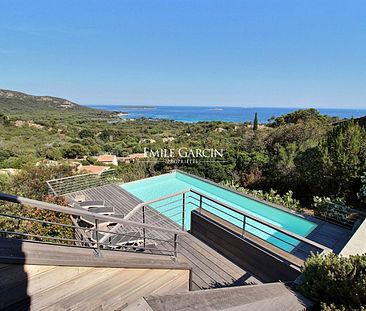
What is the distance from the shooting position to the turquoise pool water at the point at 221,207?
19.7 ft

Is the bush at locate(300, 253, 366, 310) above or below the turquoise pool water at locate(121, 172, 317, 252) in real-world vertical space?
above

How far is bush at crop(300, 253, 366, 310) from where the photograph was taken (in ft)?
4.82

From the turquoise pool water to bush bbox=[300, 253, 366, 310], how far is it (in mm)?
2505

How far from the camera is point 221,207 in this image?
7707mm

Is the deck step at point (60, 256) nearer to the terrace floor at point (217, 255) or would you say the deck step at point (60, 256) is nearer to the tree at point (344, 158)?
the terrace floor at point (217, 255)

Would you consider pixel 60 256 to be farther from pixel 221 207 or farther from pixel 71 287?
pixel 221 207

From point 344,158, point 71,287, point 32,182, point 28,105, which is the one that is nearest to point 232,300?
point 71,287

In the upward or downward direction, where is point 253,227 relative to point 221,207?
upward

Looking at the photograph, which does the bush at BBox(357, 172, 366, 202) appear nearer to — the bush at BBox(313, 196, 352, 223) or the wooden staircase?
the bush at BBox(313, 196, 352, 223)

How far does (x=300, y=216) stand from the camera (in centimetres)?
597

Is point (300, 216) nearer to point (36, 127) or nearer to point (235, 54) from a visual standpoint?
point (235, 54)

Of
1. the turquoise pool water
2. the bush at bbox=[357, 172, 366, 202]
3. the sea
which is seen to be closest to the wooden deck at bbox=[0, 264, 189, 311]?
the turquoise pool water

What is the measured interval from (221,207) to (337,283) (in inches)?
242

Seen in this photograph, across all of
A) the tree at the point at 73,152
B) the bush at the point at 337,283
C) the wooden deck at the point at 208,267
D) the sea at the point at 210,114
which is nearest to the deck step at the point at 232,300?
the bush at the point at 337,283
